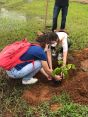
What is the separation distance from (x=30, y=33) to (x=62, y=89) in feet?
12.3

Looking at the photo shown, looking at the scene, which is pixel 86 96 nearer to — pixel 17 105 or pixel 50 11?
pixel 17 105

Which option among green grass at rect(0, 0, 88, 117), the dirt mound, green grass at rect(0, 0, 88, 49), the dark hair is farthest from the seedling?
green grass at rect(0, 0, 88, 49)

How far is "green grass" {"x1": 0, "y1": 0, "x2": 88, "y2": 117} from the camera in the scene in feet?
17.2

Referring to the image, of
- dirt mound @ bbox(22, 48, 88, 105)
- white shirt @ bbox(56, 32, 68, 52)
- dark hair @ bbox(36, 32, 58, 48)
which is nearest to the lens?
dirt mound @ bbox(22, 48, 88, 105)

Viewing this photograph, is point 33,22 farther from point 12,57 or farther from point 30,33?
point 12,57

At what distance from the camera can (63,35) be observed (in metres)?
6.34

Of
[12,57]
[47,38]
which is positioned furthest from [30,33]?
[12,57]

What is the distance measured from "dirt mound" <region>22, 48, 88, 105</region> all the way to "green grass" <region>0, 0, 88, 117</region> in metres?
0.13

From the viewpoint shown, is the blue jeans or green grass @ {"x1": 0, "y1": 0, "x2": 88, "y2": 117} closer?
green grass @ {"x1": 0, "y1": 0, "x2": 88, "y2": 117}

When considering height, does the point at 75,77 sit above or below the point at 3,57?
below

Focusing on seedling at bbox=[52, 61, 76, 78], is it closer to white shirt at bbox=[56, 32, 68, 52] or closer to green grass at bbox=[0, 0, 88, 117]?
green grass at bbox=[0, 0, 88, 117]

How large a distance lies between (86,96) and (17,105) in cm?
110

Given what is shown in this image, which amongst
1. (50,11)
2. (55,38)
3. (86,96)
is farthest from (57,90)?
(50,11)

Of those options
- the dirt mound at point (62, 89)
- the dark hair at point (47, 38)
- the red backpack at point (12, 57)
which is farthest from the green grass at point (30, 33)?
the dark hair at point (47, 38)
